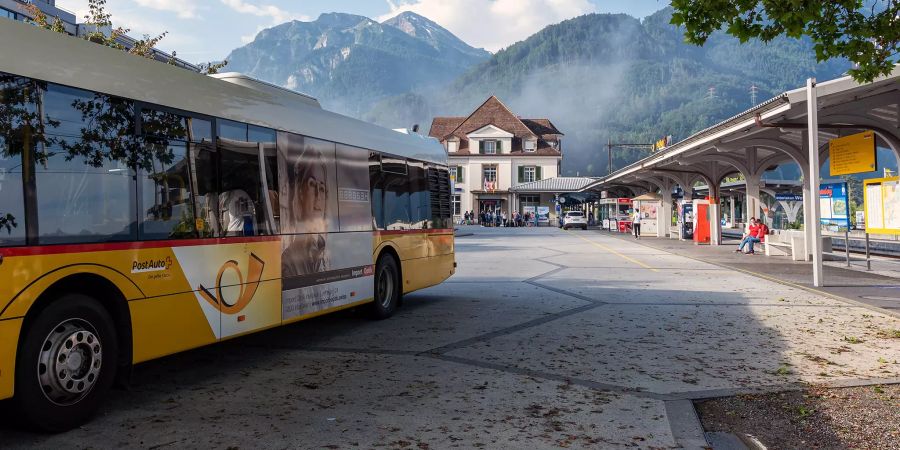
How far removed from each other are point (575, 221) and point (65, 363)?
56.4 meters

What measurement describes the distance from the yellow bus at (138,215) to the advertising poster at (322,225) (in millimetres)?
26

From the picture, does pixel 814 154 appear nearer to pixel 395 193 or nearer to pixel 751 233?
pixel 395 193

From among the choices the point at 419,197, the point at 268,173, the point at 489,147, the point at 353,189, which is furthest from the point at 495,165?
the point at 268,173

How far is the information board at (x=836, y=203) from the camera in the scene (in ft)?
62.5

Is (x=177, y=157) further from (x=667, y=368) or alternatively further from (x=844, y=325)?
(x=844, y=325)

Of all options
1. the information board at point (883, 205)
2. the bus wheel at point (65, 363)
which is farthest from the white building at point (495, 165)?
the bus wheel at point (65, 363)

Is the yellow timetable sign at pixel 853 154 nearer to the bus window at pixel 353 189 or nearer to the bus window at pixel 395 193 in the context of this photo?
the bus window at pixel 395 193

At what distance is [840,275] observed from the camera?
16.1 metres

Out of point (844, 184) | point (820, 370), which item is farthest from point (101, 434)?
point (844, 184)

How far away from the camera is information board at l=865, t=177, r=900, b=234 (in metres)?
13.2

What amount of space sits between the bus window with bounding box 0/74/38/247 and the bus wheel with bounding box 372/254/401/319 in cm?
565

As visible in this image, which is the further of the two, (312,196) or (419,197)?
(419,197)

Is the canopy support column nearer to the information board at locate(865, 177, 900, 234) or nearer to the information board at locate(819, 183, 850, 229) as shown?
the information board at locate(865, 177, 900, 234)

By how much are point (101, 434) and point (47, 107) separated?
2.24 metres
